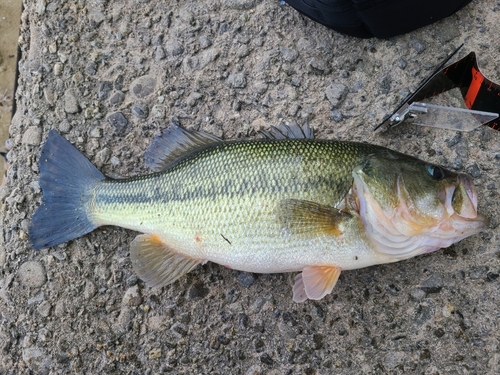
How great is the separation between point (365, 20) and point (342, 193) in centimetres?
103

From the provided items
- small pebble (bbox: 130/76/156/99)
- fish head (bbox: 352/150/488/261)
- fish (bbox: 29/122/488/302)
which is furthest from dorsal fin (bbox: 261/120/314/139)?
small pebble (bbox: 130/76/156/99)

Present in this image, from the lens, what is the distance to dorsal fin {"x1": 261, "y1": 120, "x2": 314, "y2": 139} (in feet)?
7.37

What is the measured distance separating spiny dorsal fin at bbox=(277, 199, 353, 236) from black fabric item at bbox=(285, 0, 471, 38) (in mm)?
1104

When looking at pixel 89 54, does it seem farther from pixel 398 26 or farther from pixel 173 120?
pixel 398 26

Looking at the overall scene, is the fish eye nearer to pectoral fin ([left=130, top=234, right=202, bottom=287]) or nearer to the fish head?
the fish head

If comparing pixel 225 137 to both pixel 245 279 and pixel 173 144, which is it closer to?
pixel 173 144

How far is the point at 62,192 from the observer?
7.94 ft

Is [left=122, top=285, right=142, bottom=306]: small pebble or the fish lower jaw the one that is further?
[left=122, top=285, right=142, bottom=306]: small pebble

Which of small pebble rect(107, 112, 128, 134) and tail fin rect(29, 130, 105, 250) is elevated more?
small pebble rect(107, 112, 128, 134)

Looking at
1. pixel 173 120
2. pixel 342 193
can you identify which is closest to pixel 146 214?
pixel 173 120

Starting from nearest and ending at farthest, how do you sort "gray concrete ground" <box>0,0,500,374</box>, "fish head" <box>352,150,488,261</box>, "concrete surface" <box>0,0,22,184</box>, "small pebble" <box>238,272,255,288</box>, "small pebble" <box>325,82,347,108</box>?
"fish head" <box>352,150,488,261</box>, "gray concrete ground" <box>0,0,500,374</box>, "small pebble" <box>238,272,255,288</box>, "small pebble" <box>325,82,347,108</box>, "concrete surface" <box>0,0,22,184</box>

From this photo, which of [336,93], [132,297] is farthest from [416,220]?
[132,297]

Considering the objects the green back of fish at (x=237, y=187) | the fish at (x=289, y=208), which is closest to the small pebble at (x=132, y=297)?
the fish at (x=289, y=208)

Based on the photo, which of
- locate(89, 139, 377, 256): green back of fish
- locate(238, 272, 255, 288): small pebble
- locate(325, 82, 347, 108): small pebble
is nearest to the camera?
locate(89, 139, 377, 256): green back of fish
